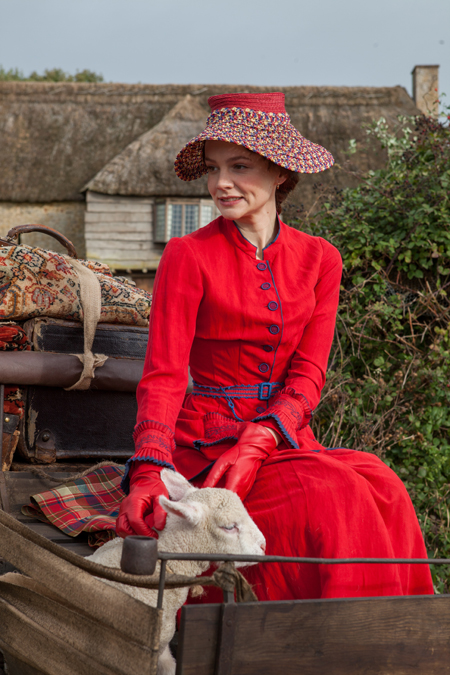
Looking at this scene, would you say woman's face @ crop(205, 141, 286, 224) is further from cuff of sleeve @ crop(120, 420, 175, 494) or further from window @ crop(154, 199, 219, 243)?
window @ crop(154, 199, 219, 243)

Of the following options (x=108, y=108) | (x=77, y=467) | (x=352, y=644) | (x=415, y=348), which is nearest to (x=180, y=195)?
(x=108, y=108)

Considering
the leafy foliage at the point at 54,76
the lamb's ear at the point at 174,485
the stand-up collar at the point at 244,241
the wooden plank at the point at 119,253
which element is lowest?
the wooden plank at the point at 119,253

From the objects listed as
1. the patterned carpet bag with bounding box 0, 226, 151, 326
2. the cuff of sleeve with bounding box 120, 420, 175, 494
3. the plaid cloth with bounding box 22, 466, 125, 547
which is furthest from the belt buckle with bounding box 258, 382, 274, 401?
the patterned carpet bag with bounding box 0, 226, 151, 326

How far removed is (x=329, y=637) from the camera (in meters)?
1.52

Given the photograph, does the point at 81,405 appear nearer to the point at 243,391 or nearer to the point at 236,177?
the point at 243,391

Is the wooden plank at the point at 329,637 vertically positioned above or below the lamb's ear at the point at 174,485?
below

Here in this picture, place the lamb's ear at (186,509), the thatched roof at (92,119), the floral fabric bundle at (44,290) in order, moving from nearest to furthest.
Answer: the lamb's ear at (186,509) → the floral fabric bundle at (44,290) → the thatched roof at (92,119)

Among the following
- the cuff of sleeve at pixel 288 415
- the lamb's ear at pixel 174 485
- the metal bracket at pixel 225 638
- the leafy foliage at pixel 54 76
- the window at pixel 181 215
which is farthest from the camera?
the leafy foliage at pixel 54 76

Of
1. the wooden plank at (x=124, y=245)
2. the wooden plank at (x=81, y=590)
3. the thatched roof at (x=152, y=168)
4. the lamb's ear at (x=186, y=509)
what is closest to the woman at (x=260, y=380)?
the lamb's ear at (x=186, y=509)

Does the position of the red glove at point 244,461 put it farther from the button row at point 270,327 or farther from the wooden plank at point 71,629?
the wooden plank at point 71,629

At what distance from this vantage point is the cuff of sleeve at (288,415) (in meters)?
2.18

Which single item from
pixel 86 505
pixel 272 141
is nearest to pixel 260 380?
pixel 272 141

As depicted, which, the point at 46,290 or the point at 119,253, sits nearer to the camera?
the point at 46,290

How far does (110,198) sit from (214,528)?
1916cm
